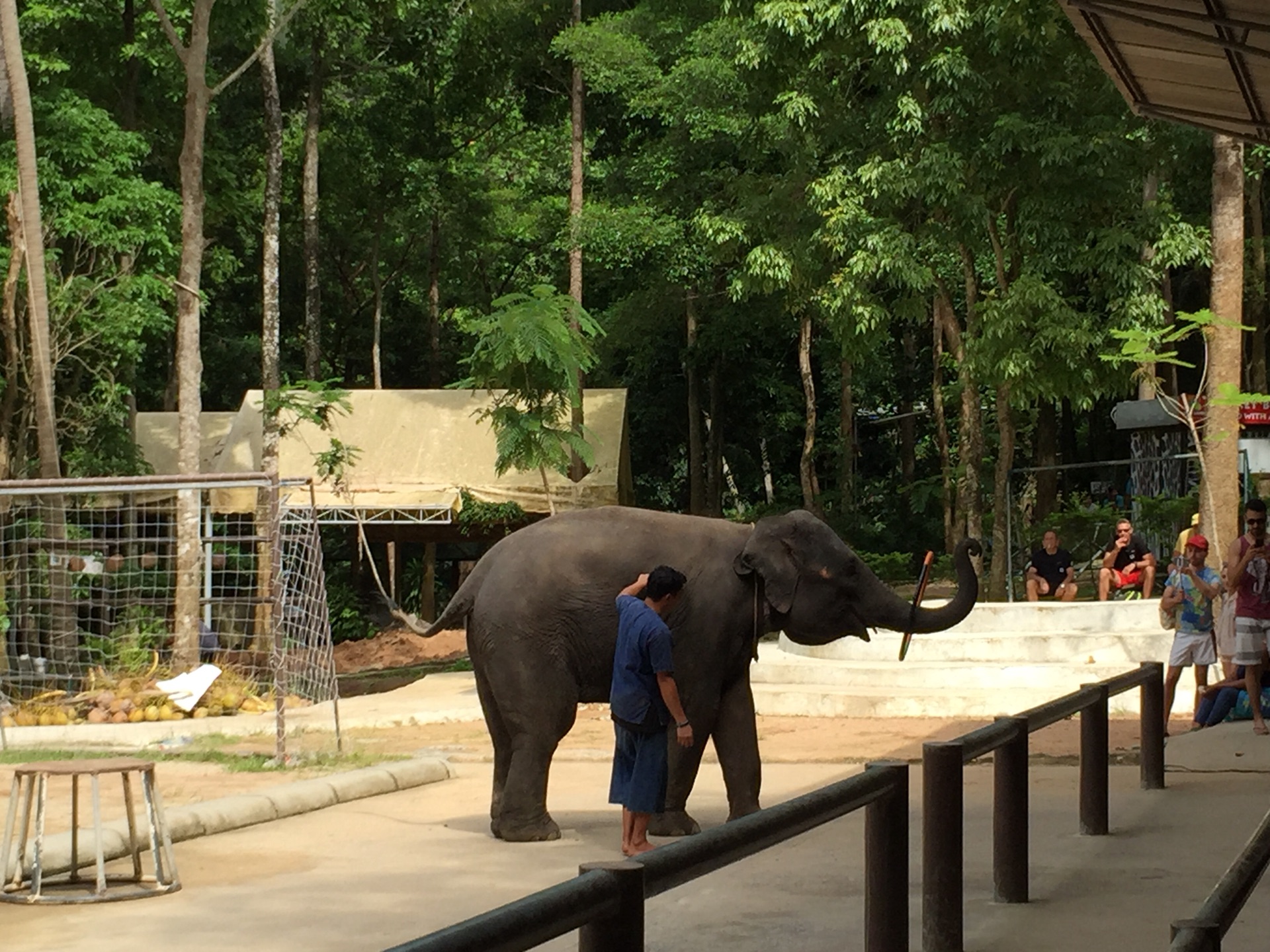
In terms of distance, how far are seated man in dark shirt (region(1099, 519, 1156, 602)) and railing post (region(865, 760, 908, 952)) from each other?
56.0ft

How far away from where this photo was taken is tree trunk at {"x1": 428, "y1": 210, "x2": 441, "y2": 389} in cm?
3903

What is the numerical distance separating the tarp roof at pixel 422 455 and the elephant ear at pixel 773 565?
1847 centimetres

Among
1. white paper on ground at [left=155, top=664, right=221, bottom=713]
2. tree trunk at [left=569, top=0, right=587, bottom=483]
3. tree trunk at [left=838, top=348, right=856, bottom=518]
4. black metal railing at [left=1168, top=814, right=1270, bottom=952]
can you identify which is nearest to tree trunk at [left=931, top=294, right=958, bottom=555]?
tree trunk at [left=838, top=348, right=856, bottom=518]

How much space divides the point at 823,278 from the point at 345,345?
19.7m

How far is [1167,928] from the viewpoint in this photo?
7578 millimetres

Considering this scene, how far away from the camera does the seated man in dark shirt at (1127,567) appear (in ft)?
74.2

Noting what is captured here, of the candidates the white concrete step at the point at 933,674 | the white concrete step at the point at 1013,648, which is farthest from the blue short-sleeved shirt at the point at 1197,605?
the white concrete step at the point at 1013,648

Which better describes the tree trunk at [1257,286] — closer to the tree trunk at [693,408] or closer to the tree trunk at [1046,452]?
the tree trunk at [1046,452]

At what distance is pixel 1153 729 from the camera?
11.6 m

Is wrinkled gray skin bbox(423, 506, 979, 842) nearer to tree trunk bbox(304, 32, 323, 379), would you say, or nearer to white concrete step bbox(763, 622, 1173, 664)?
white concrete step bbox(763, 622, 1173, 664)

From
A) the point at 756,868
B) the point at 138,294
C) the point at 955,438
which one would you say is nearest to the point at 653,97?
the point at 138,294

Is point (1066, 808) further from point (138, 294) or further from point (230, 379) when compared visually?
point (230, 379)

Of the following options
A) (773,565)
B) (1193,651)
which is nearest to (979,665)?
(1193,651)

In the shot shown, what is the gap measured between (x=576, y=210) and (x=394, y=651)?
903cm
